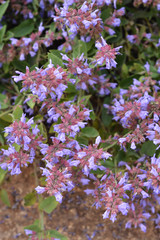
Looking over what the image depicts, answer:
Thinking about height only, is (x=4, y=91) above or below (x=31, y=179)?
above

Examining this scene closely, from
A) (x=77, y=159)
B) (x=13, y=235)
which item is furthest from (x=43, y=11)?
(x=13, y=235)

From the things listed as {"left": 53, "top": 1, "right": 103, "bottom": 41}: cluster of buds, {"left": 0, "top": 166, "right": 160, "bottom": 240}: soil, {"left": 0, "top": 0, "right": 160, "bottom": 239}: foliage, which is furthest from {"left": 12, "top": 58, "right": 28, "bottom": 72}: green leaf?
{"left": 0, "top": 166, "right": 160, "bottom": 240}: soil

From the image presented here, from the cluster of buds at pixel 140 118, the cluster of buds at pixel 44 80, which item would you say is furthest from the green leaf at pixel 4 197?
the cluster of buds at pixel 44 80

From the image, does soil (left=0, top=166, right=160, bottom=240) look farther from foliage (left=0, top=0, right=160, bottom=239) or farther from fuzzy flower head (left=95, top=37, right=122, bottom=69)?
fuzzy flower head (left=95, top=37, right=122, bottom=69)

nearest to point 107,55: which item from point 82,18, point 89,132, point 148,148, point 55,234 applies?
point 82,18

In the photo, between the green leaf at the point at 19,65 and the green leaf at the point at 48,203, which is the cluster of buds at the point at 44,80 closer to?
the green leaf at the point at 19,65

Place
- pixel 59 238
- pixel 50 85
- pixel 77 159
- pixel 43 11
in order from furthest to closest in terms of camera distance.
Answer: pixel 43 11 < pixel 59 238 < pixel 77 159 < pixel 50 85

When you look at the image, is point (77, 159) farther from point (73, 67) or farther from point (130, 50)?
point (130, 50)
